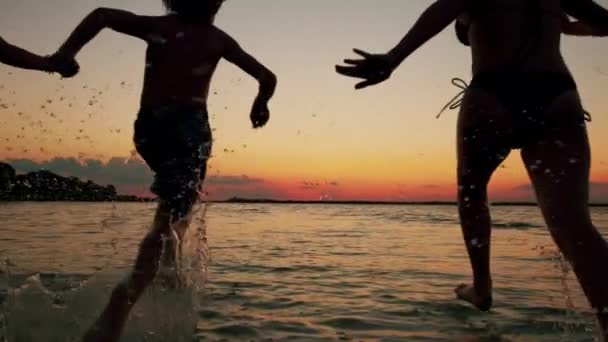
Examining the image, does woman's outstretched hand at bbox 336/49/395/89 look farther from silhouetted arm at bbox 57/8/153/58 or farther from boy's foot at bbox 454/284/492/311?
boy's foot at bbox 454/284/492/311

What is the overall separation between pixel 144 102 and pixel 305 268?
3.88 m

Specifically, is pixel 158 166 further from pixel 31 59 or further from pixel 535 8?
pixel 535 8

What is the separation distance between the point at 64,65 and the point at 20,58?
8.8 inches

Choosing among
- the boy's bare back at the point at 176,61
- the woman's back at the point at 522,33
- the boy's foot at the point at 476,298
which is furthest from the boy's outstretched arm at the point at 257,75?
the boy's foot at the point at 476,298

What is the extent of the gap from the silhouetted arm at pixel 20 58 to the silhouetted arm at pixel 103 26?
10cm

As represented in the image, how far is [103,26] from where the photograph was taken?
3.25 metres

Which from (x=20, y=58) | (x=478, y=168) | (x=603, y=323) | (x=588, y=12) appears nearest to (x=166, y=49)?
(x=20, y=58)

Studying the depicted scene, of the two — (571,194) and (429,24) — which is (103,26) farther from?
(571,194)

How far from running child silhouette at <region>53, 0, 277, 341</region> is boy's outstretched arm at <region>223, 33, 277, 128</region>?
16 cm

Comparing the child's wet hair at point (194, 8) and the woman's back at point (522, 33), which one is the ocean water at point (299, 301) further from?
the woman's back at point (522, 33)

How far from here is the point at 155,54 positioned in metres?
3.25

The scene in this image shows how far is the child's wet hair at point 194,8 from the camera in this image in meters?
3.32

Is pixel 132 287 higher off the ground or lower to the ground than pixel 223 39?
lower

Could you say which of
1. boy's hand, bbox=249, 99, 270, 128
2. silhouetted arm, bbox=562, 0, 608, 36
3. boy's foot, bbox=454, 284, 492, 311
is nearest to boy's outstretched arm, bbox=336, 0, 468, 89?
silhouetted arm, bbox=562, 0, 608, 36
